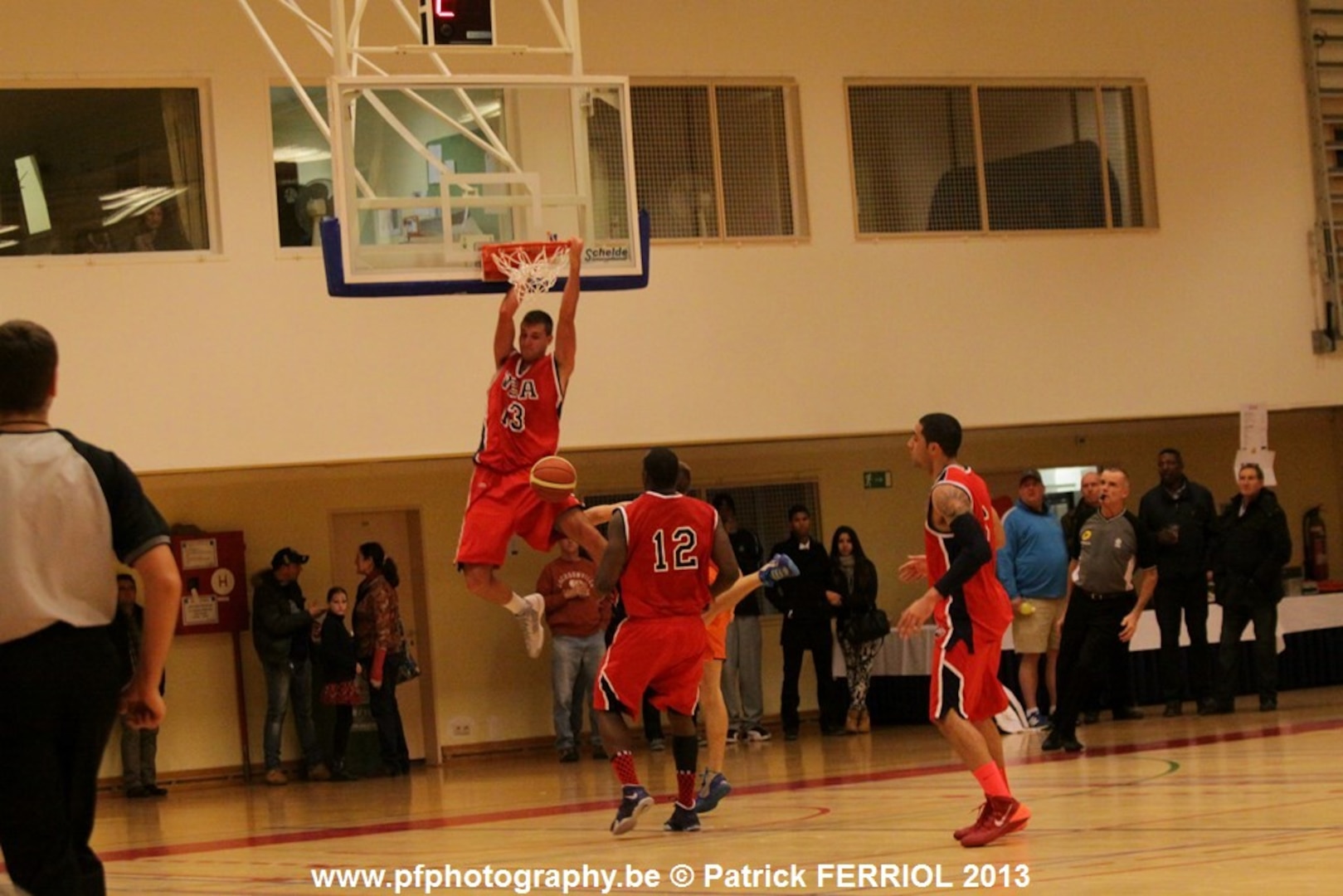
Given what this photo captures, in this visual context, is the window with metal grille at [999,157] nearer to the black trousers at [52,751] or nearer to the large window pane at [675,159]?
the large window pane at [675,159]

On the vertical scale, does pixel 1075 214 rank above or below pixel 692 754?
above

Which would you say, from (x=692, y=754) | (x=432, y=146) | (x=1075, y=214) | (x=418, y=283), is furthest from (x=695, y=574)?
(x=1075, y=214)

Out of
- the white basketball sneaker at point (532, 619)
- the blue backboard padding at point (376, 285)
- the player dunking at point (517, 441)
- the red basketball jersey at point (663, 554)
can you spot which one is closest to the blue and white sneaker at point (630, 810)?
the red basketball jersey at point (663, 554)

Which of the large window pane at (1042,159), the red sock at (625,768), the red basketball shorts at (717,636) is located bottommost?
the red sock at (625,768)

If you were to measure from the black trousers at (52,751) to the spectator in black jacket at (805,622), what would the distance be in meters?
11.2

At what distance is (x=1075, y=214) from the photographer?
1542 cm

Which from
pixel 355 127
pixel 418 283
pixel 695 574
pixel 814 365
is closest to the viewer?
pixel 695 574

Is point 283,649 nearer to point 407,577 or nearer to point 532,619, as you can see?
point 407,577

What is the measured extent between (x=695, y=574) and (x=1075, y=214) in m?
8.56

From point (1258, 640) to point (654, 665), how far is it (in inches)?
298

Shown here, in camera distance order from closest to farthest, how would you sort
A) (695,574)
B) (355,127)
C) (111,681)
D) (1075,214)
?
(111,681), (695,574), (355,127), (1075,214)

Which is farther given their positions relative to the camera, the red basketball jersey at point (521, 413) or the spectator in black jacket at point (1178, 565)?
the spectator in black jacket at point (1178, 565)

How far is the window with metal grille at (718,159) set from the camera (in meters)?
14.4

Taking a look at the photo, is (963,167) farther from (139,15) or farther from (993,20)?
(139,15)
